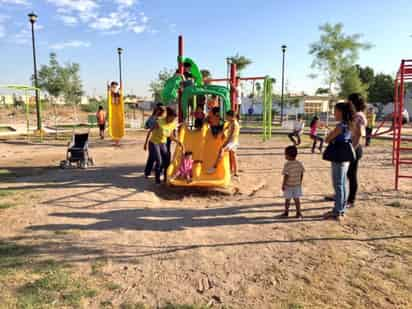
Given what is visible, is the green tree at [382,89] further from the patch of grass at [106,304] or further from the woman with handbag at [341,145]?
the patch of grass at [106,304]

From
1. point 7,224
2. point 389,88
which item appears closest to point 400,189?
point 7,224

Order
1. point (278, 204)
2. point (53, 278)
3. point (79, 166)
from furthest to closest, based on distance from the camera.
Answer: point (79, 166) → point (278, 204) → point (53, 278)

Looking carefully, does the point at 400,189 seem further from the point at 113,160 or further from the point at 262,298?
the point at 113,160

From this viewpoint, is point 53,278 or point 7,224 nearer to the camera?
point 53,278

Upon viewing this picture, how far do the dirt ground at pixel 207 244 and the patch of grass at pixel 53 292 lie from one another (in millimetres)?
27

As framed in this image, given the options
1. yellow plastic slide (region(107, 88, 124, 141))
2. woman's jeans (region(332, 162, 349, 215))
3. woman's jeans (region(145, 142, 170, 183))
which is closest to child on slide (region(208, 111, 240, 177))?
woman's jeans (region(145, 142, 170, 183))

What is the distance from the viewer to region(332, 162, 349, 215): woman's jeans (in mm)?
5086

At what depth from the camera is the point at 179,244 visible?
4434 millimetres

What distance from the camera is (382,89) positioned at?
1854 inches

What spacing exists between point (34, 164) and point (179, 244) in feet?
26.3

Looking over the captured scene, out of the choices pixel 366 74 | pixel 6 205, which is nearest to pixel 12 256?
pixel 6 205

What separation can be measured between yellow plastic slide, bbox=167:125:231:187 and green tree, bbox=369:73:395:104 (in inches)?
1803

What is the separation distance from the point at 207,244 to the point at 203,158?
12.9 feet

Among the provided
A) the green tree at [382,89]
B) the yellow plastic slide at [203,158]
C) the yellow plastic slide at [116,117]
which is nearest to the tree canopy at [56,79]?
the yellow plastic slide at [116,117]
